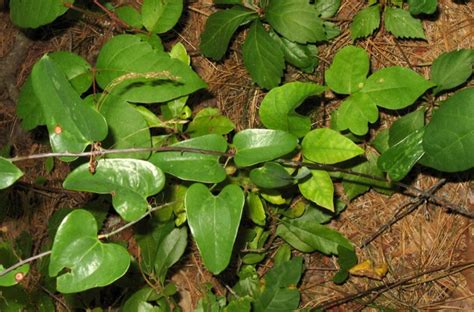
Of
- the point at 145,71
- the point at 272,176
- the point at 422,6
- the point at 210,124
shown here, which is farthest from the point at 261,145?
the point at 422,6

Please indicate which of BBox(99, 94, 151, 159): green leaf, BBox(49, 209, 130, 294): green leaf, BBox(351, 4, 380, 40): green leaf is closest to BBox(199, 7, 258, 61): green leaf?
BBox(351, 4, 380, 40): green leaf

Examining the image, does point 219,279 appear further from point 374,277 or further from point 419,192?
point 419,192

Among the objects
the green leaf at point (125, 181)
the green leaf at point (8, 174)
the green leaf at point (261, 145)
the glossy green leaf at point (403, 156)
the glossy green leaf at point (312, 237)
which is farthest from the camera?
the glossy green leaf at point (312, 237)

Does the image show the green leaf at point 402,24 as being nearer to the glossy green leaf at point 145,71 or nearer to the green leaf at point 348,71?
the green leaf at point 348,71

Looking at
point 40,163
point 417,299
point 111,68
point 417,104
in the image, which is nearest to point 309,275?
point 417,299

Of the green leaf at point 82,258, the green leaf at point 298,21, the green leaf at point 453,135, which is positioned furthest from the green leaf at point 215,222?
the green leaf at point 298,21

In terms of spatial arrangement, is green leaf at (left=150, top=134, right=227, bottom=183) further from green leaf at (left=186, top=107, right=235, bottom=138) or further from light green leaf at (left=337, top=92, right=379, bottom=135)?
light green leaf at (left=337, top=92, right=379, bottom=135)

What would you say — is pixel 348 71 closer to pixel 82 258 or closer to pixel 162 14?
pixel 162 14
